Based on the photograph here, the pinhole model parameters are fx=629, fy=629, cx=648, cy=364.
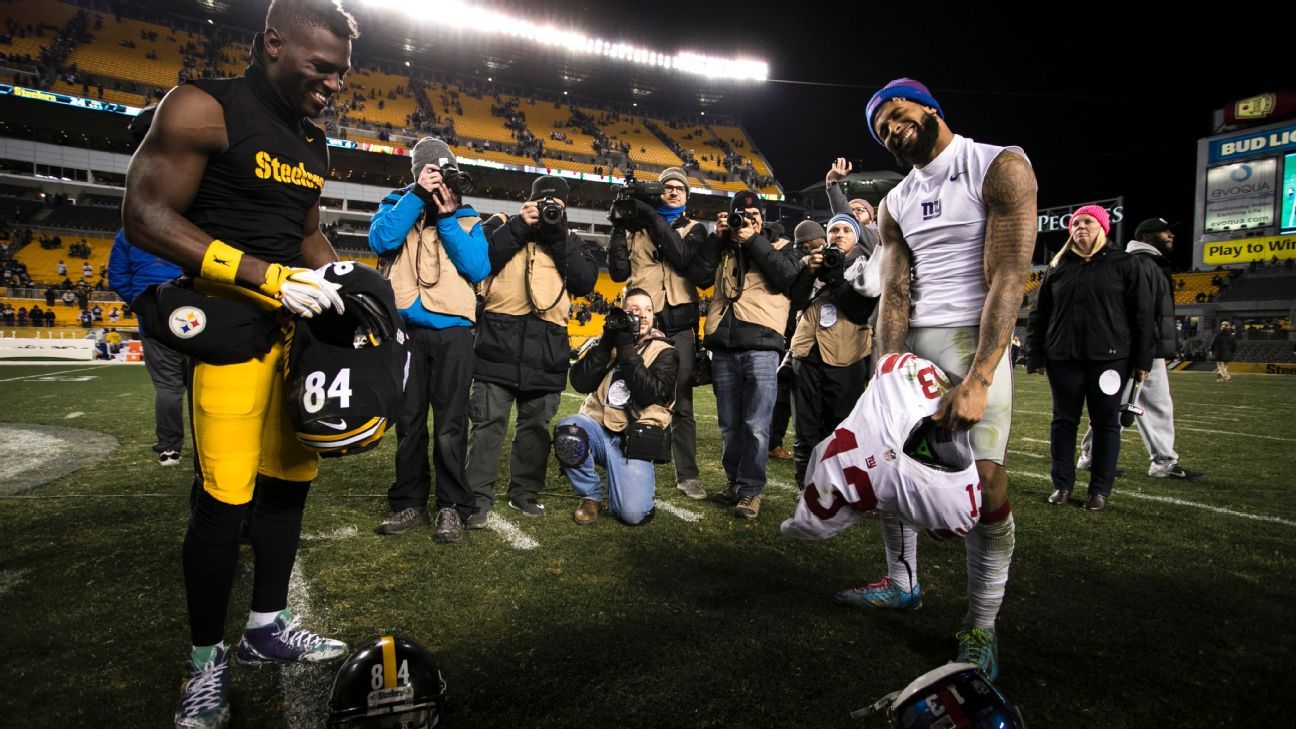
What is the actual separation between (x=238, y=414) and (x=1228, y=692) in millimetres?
3214

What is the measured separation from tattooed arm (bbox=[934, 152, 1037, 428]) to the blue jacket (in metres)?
2.61

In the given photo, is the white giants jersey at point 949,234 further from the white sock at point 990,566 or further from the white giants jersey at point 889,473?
the white sock at point 990,566

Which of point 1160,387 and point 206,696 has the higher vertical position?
point 1160,387

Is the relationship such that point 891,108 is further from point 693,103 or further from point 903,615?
point 693,103

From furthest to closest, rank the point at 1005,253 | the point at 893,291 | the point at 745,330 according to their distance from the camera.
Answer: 1. the point at 745,330
2. the point at 893,291
3. the point at 1005,253

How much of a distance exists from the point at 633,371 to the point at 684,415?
0.95 m

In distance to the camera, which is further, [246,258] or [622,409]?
[622,409]

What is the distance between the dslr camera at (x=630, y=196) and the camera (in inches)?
179

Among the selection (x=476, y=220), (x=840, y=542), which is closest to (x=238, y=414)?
(x=476, y=220)

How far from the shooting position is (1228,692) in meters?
1.97

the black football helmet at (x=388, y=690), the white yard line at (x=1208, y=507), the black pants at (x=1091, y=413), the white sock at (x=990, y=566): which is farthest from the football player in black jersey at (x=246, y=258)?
the white yard line at (x=1208, y=507)

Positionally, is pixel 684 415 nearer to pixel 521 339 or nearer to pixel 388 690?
pixel 521 339

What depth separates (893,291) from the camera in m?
2.49

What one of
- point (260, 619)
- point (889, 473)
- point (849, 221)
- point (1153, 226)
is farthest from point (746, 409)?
point (1153, 226)
